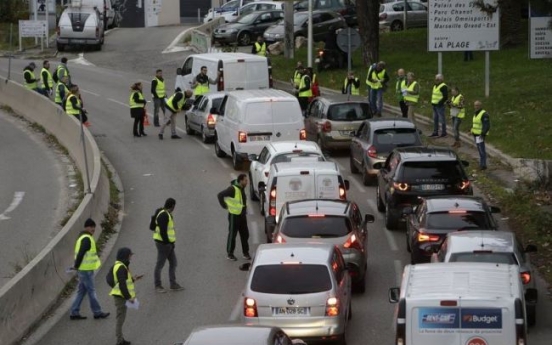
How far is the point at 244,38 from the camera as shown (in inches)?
2264

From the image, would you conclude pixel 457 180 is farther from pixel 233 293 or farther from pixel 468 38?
pixel 468 38

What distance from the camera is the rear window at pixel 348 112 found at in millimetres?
33125

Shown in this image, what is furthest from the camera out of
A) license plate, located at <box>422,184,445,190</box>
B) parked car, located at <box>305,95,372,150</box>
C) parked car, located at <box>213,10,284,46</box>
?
parked car, located at <box>213,10,284,46</box>

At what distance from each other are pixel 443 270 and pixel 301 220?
6.02 metres

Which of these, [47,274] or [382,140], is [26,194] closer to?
[382,140]

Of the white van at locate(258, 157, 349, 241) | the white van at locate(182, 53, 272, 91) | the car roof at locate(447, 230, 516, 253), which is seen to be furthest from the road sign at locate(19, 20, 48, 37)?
the car roof at locate(447, 230, 516, 253)

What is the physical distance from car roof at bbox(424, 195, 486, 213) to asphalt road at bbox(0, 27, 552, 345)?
4.66ft

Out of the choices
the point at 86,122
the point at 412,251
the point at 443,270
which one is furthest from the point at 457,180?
the point at 86,122

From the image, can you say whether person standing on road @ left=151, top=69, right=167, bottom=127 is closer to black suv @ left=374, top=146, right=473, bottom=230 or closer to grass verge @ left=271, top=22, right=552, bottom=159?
grass verge @ left=271, top=22, right=552, bottom=159

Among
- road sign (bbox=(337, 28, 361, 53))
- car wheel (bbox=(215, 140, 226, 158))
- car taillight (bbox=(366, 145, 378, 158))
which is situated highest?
road sign (bbox=(337, 28, 361, 53))

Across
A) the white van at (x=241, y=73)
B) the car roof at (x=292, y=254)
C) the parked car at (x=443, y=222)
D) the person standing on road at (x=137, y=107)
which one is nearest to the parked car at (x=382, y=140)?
the parked car at (x=443, y=222)

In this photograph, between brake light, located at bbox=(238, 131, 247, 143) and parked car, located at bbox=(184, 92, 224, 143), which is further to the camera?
parked car, located at bbox=(184, 92, 224, 143)

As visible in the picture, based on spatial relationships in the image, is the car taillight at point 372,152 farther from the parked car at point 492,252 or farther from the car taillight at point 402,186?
the parked car at point 492,252

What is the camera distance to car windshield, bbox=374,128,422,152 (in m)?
28.9
